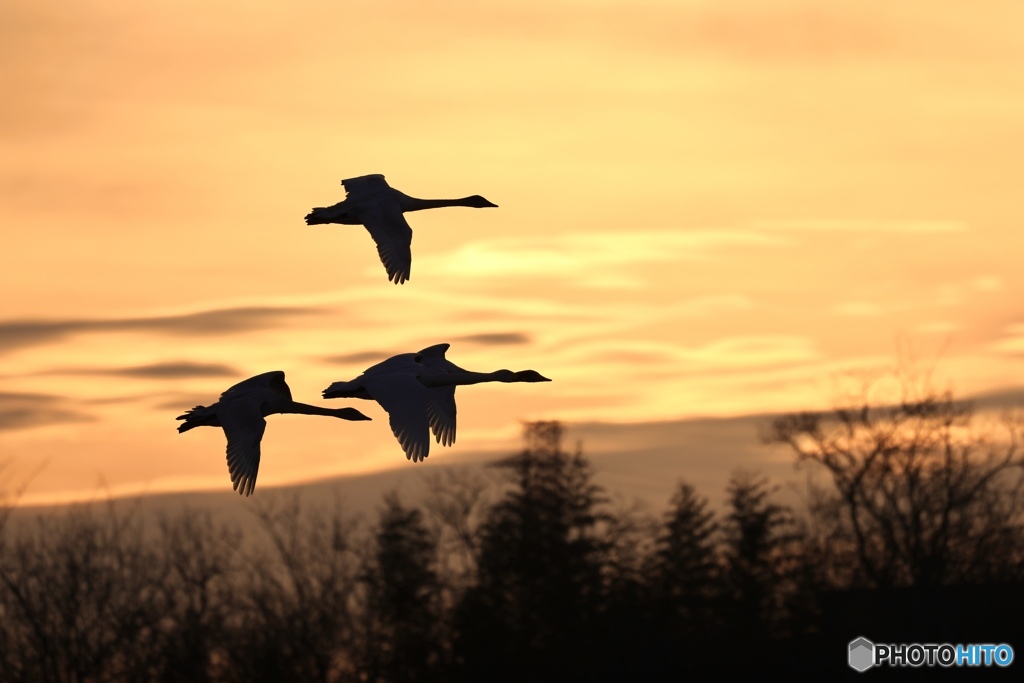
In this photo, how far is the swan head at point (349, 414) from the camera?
29.5 meters

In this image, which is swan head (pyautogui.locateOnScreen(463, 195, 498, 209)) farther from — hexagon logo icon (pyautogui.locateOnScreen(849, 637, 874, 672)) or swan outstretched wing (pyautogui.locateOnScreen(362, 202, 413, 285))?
hexagon logo icon (pyautogui.locateOnScreen(849, 637, 874, 672))

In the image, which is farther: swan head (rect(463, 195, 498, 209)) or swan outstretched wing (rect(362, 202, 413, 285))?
swan head (rect(463, 195, 498, 209))

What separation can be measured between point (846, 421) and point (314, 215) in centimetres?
4633

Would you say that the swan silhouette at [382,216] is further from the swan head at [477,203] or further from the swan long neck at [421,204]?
the swan head at [477,203]

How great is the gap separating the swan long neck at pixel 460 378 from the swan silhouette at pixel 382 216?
1.87 metres

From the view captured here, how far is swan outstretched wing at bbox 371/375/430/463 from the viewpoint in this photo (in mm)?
24500

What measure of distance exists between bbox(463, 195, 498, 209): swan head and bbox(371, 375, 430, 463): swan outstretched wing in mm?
6514

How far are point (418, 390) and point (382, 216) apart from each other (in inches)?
118

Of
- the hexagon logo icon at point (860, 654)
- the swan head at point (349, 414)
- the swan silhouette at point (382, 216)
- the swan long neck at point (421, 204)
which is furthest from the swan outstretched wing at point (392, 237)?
the hexagon logo icon at point (860, 654)

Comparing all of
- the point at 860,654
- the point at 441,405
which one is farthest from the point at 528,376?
the point at 860,654

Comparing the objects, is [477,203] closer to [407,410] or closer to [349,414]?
[349,414]

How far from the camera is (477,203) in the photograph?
32.4 metres

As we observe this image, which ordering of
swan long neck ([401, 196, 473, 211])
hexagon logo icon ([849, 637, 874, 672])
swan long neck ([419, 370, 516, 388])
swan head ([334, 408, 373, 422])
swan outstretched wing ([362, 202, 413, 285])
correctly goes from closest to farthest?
swan outstretched wing ([362, 202, 413, 285]) → swan long neck ([419, 370, 516, 388]) → swan long neck ([401, 196, 473, 211]) → swan head ([334, 408, 373, 422]) → hexagon logo icon ([849, 637, 874, 672])

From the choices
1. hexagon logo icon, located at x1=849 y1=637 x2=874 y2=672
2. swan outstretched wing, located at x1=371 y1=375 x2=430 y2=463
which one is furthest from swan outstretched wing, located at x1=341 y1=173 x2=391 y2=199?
hexagon logo icon, located at x1=849 y1=637 x2=874 y2=672
